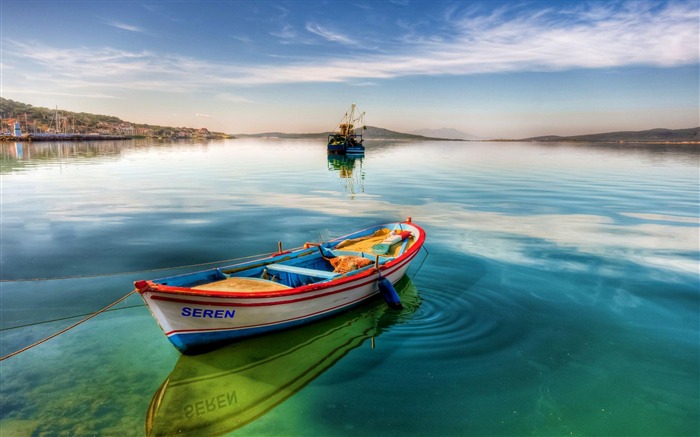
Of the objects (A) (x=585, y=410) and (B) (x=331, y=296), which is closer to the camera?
(A) (x=585, y=410)

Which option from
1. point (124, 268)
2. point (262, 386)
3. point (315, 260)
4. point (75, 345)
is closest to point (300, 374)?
point (262, 386)

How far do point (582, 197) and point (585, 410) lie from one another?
31245 mm

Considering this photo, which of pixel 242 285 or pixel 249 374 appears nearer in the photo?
pixel 249 374

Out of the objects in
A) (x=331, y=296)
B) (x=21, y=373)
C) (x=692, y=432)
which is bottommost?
(x=692, y=432)

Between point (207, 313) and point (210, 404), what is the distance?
209 cm

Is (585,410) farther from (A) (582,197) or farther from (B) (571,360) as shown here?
(A) (582,197)

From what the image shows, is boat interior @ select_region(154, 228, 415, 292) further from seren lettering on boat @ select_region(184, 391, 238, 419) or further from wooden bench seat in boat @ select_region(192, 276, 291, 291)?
seren lettering on boat @ select_region(184, 391, 238, 419)

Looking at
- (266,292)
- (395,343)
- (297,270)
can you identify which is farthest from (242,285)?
(395,343)

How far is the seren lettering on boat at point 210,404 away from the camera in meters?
8.66

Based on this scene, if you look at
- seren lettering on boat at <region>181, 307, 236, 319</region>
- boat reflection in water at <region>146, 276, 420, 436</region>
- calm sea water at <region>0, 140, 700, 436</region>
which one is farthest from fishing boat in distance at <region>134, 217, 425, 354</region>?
calm sea water at <region>0, 140, 700, 436</region>

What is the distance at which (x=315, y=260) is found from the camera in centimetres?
1497

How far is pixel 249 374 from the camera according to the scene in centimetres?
1007

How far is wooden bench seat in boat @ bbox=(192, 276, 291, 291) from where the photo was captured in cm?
1131

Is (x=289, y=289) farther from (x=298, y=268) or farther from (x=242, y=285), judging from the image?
(x=298, y=268)
